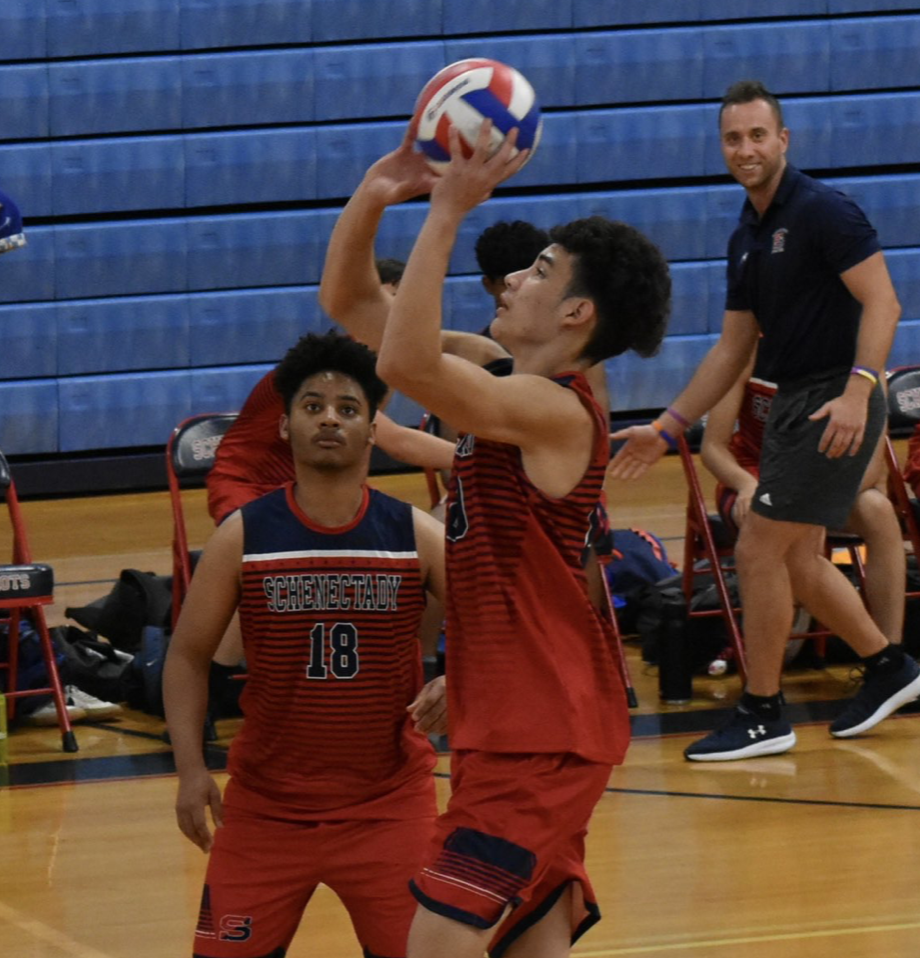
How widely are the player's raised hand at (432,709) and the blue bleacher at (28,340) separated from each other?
7069 millimetres

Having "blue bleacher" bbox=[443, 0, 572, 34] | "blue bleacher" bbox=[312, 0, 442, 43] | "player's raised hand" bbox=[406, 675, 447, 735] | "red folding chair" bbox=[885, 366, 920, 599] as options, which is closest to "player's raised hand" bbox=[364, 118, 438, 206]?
"player's raised hand" bbox=[406, 675, 447, 735]

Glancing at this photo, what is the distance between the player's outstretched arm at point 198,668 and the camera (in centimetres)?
294

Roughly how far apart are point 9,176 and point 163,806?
536 centimetres

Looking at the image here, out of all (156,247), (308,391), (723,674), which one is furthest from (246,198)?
(308,391)

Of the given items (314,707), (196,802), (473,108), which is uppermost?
(473,108)

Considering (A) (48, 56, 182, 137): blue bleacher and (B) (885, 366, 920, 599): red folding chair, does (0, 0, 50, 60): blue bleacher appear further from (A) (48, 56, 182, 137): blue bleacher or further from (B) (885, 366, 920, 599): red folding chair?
(B) (885, 366, 920, 599): red folding chair

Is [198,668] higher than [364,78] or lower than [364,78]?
lower

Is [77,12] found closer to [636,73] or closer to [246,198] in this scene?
[246,198]

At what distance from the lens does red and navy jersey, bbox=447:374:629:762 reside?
8.80 ft

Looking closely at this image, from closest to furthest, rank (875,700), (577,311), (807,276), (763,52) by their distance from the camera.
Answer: (577,311), (807,276), (875,700), (763,52)

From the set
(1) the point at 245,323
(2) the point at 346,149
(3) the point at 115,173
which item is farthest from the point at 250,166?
(1) the point at 245,323

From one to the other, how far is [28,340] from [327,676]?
694cm

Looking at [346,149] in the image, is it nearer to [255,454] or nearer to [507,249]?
[507,249]

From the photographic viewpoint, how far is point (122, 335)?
9695mm
